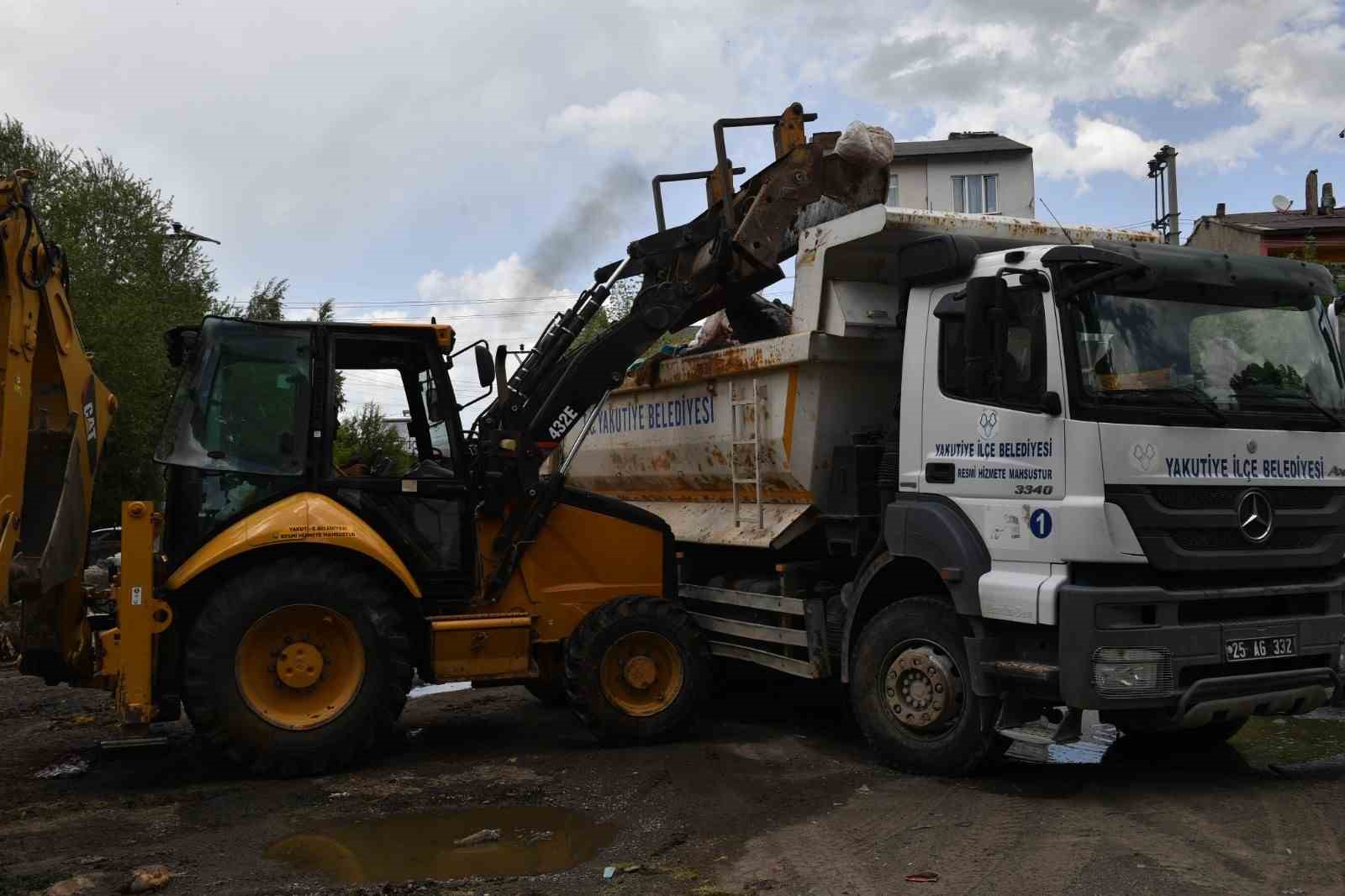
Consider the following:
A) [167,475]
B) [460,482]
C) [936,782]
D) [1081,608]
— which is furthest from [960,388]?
[167,475]

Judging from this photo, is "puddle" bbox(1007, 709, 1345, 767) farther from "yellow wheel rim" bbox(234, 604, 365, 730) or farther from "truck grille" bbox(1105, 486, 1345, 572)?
"yellow wheel rim" bbox(234, 604, 365, 730)

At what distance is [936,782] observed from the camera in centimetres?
625

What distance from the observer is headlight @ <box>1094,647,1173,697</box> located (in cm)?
550

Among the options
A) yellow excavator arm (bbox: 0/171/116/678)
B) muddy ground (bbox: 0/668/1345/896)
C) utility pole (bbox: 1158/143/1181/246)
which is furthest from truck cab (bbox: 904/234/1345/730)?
utility pole (bbox: 1158/143/1181/246)

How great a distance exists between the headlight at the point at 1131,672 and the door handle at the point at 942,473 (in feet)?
3.92

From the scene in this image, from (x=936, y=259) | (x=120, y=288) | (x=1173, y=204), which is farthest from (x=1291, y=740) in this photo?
(x=120, y=288)

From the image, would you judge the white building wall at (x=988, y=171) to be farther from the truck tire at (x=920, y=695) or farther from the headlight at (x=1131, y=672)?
the headlight at (x=1131, y=672)

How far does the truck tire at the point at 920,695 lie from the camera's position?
20.2ft

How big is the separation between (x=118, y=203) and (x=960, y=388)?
2568 cm

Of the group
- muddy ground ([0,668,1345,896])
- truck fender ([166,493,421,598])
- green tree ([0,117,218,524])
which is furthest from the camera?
green tree ([0,117,218,524])

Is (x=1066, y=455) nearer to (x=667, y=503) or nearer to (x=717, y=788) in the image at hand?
(x=717, y=788)

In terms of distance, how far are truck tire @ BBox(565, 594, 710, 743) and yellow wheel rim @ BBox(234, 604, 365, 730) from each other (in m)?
1.33

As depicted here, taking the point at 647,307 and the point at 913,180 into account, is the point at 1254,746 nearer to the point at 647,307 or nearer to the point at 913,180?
the point at 647,307

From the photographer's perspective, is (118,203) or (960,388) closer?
(960,388)
